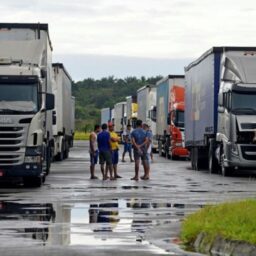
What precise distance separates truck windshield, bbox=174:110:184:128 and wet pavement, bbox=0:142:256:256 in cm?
1850

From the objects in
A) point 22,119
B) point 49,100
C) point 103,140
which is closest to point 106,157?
point 103,140

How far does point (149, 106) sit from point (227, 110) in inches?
1385

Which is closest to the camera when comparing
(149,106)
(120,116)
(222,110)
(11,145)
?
(11,145)

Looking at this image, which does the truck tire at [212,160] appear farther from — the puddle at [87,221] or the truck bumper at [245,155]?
the puddle at [87,221]

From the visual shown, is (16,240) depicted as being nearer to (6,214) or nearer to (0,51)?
(6,214)

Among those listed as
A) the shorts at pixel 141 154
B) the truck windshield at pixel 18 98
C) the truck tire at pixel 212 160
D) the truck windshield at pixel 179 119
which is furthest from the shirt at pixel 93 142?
the truck windshield at pixel 179 119

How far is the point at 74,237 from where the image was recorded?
1689 cm

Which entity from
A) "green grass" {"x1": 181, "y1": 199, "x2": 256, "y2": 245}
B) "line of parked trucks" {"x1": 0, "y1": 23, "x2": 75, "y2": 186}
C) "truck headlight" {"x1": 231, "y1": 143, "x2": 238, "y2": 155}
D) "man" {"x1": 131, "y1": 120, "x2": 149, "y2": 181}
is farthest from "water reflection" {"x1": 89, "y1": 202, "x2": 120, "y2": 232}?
"truck headlight" {"x1": 231, "y1": 143, "x2": 238, "y2": 155}

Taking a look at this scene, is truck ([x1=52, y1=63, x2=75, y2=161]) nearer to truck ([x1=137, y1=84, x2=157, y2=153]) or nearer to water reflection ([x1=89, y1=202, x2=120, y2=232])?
truck ([x1=137, y1=84, x2=157, y2=153])

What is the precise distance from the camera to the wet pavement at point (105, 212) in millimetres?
15703

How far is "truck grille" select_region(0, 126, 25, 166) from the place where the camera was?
29609 mm

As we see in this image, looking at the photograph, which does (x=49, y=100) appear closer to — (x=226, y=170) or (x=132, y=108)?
(x=226, y=170)

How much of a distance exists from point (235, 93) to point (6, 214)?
1674 cm

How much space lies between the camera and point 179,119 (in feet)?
185
